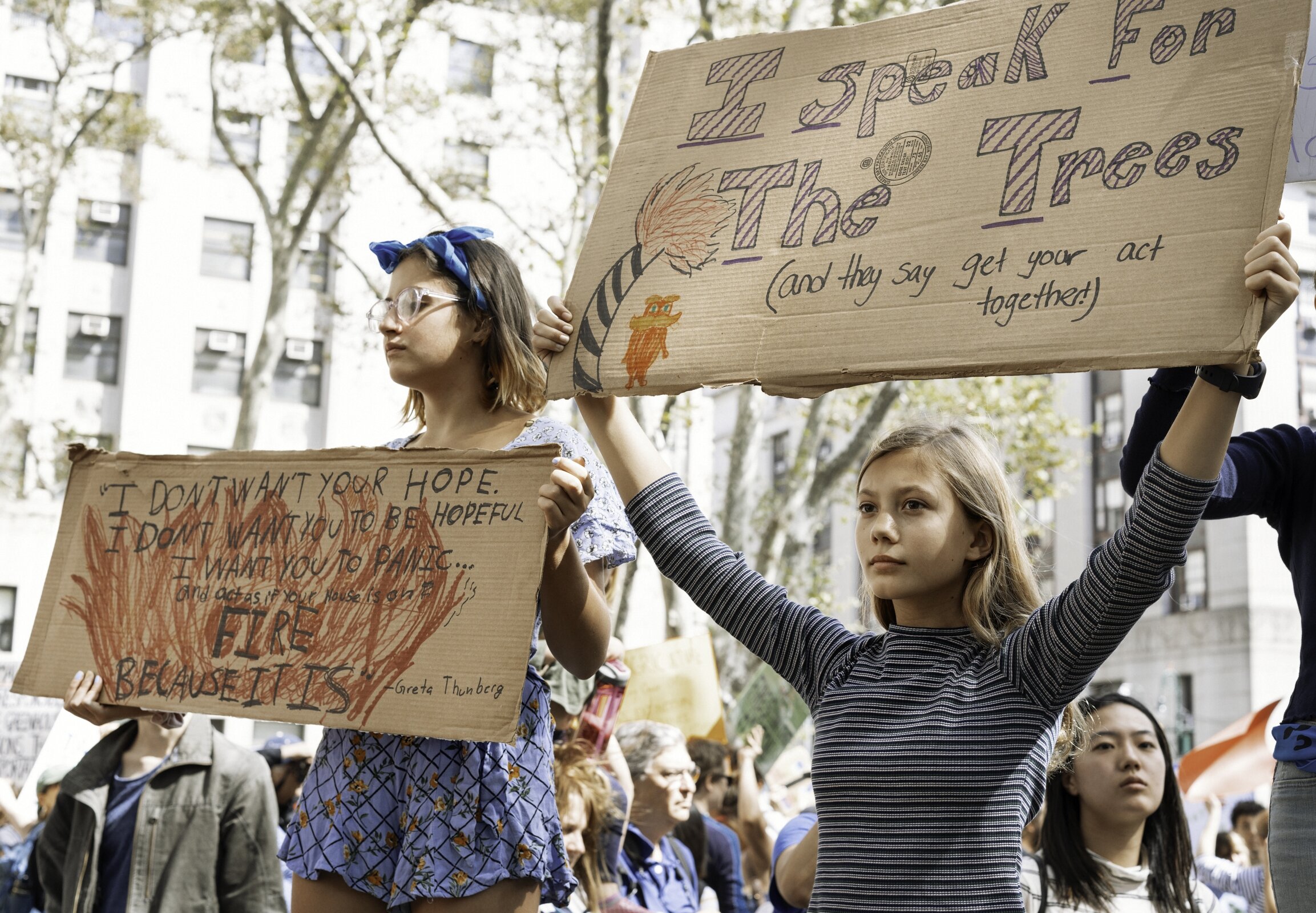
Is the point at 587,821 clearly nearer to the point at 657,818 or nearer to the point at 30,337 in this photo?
the point at 657,818

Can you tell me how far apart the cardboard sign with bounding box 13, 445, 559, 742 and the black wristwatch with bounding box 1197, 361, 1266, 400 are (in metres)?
1.06

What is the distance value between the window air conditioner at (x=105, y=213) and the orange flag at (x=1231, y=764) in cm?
2297

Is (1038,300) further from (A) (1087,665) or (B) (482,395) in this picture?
(B) (482,395)

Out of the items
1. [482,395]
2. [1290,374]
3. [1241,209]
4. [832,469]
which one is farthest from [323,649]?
[1290,374]

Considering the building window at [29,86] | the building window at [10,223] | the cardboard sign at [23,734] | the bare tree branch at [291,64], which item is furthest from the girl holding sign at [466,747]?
the building window at [10,223]

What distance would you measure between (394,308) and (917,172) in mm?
1061

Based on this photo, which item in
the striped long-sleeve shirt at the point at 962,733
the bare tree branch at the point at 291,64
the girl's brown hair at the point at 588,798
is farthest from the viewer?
the bare tree branch at the point at 291,64

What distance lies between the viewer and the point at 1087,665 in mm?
2230

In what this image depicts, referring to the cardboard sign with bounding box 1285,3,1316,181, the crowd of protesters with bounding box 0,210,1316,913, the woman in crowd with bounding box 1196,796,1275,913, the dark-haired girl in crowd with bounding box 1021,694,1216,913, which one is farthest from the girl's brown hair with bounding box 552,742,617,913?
the woman in crowd with bounding box 1196,796,1275,913

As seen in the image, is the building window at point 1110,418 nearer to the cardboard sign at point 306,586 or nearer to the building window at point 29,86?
the building window at point 29,86

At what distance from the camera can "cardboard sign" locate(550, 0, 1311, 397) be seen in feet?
7.11

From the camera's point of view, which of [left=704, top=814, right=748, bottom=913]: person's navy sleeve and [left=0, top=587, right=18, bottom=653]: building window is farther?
[left=0, top=587, right=18, bottom=653]: building window

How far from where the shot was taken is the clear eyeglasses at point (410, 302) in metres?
2.88

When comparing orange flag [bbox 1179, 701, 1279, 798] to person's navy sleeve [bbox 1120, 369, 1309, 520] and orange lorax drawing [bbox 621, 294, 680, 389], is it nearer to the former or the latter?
person's navy sleeve [bbox 1120, 369, 1309, 520]
